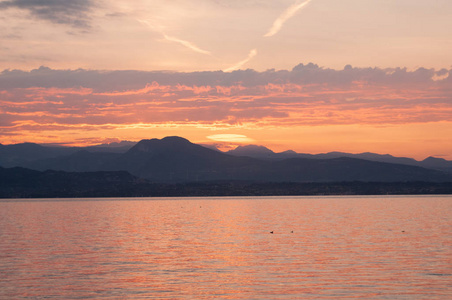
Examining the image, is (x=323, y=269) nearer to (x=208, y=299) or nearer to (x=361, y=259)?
(x=361, y=259)

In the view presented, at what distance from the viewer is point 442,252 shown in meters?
70.9

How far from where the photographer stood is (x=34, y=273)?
56531 millimetres

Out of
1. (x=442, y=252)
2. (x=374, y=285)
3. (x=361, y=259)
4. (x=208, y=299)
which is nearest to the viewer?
(x=208, y=299)

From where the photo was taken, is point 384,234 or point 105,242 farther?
point 384,234

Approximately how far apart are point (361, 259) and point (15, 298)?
36850 millimetres

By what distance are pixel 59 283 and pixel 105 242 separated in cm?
3667

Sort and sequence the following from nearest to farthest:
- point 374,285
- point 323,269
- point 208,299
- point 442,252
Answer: point 208,299
point 374,285
point 323,269
point 442,252

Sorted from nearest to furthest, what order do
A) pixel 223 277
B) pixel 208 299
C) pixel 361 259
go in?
1. pixel 208 299
2. pixel 223 277
3. pixel 361 259

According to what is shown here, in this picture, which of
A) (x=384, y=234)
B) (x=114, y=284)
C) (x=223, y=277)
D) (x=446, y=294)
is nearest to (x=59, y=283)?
(x=114, y=284)

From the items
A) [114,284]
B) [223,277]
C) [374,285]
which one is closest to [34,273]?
[114,284]

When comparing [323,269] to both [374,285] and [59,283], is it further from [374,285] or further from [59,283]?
[59,283]

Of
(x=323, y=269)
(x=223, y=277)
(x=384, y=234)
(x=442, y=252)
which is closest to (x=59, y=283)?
(x=223, y=277)

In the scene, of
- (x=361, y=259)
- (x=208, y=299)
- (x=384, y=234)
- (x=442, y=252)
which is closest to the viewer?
(x=208, y=299)

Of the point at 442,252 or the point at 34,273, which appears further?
the point at 442,252
